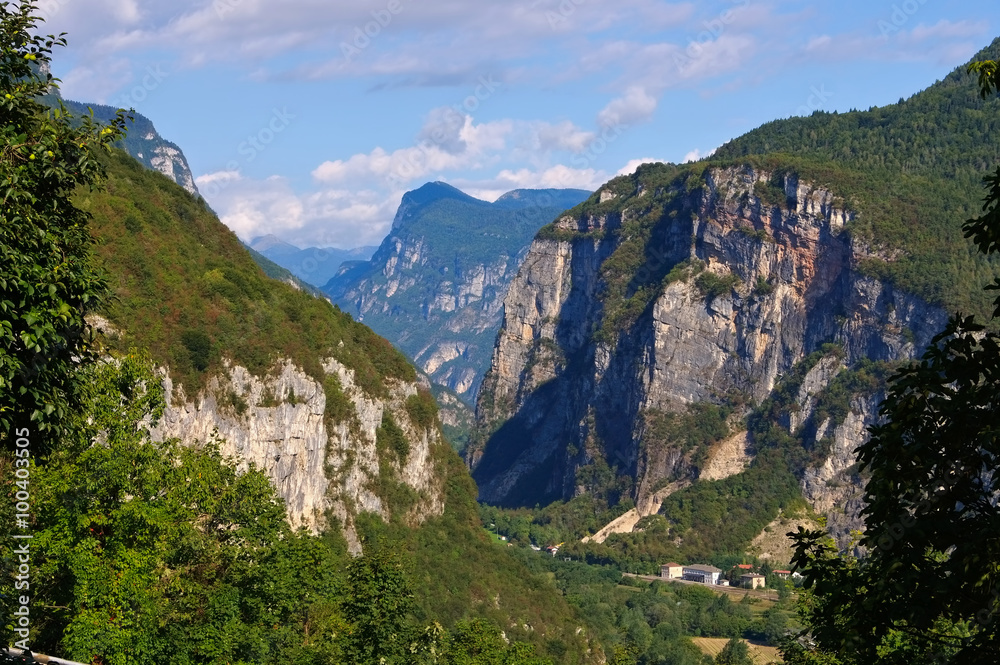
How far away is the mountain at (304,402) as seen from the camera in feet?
322

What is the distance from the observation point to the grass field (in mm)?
138625

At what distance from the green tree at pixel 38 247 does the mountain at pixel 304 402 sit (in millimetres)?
66485

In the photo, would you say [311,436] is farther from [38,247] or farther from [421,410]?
[38,247]

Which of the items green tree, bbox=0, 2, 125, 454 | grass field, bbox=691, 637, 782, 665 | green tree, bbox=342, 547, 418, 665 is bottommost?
grass field, bbox=691, 637, 782, 665

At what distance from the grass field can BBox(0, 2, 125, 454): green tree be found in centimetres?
12706

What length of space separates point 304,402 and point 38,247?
92503 millimetres

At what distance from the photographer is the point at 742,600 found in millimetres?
179750

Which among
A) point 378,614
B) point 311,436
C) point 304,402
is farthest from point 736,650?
point 378,614

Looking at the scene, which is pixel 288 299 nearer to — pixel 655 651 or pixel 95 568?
pixel 655 651
